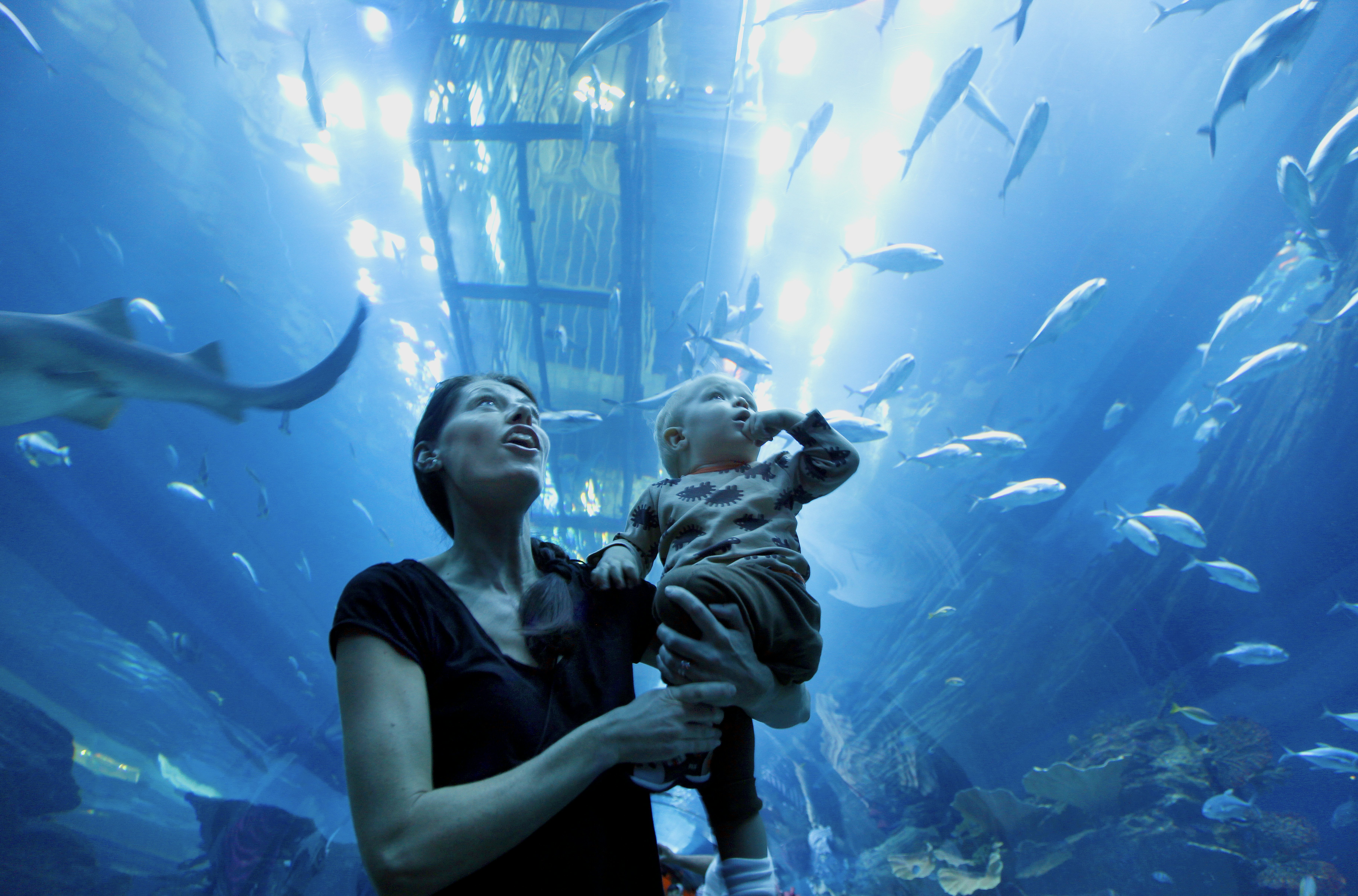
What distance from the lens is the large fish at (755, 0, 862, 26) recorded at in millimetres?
6406

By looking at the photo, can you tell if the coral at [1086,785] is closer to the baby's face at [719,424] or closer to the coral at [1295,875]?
the coral at [1295,875]

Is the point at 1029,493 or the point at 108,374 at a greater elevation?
the point at 108,374

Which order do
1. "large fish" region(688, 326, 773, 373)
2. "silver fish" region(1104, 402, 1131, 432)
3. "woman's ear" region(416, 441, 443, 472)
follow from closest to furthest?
"woman's ear" region(416, 441, 443, 472), "large fish" region(688, 326, 773, 373), "silver fish" region(1104, 402, 1131, 432)

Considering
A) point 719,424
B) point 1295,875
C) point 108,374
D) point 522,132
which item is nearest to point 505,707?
point 719,424

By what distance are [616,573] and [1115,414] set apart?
45.1 feet

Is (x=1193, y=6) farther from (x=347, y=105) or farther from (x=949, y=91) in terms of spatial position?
(x=347, y=105)

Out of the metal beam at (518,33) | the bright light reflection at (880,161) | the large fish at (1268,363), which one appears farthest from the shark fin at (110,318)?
the large fish at (1268,363)

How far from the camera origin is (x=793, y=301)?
41.4ft

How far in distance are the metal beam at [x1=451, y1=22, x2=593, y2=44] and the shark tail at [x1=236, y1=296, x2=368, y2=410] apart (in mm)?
4497

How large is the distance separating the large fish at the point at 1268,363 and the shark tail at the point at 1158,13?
4.81 metres

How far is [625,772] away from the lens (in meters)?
1.24

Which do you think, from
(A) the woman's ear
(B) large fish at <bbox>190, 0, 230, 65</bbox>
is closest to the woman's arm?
(A) the woman's ear

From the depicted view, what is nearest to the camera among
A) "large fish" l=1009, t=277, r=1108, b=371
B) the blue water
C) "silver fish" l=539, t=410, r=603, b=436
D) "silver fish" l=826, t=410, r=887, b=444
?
"silver fish" l=539, t=410, r=603, b=436

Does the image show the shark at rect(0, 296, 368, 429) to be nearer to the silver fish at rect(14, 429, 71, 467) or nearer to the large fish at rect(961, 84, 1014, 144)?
the silver fish at rect(14, 429, 71, 467)
